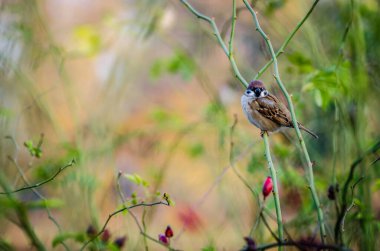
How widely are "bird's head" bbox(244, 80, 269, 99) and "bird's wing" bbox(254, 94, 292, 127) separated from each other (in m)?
0.06

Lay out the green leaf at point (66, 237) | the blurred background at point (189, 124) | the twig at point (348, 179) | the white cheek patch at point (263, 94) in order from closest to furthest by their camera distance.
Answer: the twig at point (348, 179)
the green leaf at point (66, 237)
the blurred background at point (189, 124)
the white cheek patch at point (263, 94)

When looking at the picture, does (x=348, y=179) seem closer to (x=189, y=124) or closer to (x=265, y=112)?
(x=265, y=112)

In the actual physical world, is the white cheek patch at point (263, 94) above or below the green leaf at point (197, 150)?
below

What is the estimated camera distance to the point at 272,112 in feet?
8.29

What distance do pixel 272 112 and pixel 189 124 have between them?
1957 millimetres

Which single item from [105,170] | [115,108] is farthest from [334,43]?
[105,170]

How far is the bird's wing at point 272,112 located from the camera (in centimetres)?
251

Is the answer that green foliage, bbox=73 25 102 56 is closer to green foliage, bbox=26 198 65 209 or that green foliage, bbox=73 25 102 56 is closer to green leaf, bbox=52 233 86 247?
green foliage, bbox=26 198 65 209

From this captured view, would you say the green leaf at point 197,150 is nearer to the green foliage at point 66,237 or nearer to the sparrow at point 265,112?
the sparrow at point 265,112

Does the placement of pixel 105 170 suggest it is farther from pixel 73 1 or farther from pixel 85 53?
pixel 73 1

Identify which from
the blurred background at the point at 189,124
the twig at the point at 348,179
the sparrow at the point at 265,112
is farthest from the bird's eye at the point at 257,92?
the twig at the point at 348,179

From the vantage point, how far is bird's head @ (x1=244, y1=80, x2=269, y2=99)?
2340 millimetres

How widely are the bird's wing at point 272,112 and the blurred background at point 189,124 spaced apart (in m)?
0.11

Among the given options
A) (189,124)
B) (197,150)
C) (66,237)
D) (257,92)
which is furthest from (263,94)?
(189,124)
